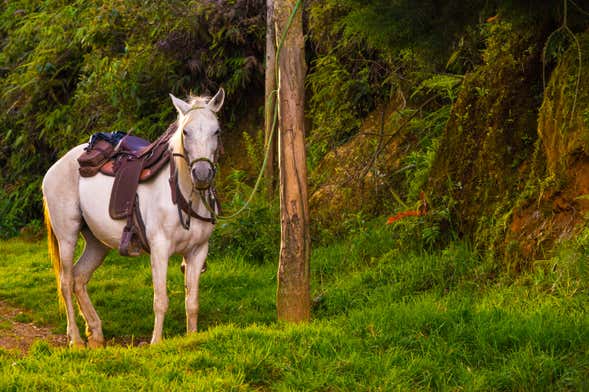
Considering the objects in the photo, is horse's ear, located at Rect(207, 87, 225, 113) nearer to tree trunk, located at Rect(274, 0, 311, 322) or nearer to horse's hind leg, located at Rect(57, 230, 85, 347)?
tree trunk, located at Rect(274, 0, 311, 322)

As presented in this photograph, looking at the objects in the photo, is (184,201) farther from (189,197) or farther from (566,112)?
(566,112)

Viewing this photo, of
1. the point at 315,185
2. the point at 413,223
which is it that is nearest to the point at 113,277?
the point at 315,185

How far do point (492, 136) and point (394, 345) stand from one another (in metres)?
2.93

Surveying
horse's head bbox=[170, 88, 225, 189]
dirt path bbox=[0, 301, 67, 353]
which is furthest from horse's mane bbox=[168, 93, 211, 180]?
dirt path bbox=[0, 301, 67, 353]

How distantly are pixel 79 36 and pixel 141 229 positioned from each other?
27.9 ft

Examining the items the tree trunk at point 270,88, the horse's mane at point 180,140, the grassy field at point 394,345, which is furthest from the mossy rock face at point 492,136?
the tree trunk at point 270,88

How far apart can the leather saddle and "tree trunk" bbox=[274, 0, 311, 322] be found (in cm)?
120

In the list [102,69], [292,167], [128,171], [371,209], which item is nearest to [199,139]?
[292,167]

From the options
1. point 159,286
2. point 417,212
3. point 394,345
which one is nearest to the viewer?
point 394,345

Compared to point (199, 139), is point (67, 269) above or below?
below

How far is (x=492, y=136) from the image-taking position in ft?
28.4

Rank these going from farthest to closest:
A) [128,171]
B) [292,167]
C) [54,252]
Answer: [54,252]
[128,171]
[292,167]

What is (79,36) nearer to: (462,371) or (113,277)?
(113,277)

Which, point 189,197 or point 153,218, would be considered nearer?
point 189,197
